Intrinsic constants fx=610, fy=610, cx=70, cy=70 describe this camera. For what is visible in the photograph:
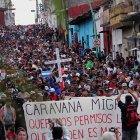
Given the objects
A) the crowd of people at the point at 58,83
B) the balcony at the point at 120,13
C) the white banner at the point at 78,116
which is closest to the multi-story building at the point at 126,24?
the balcony at the point at 120,13

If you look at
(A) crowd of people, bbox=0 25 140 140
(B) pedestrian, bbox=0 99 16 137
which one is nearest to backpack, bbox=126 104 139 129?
(A) crowd of people, bbox=0 25 140 140

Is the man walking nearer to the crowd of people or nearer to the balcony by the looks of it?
the crowd of people

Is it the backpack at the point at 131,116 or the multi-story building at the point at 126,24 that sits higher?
the multi-story building at the point at 126,24

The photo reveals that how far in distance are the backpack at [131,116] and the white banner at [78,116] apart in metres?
1.37

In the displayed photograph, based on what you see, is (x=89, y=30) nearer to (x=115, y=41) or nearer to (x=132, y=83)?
(x=115, y=41)

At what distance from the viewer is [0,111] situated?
10.1 metres

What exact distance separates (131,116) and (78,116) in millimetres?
1681

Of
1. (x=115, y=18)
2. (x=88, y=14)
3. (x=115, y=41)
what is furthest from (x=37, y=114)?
(x=88, y=14)

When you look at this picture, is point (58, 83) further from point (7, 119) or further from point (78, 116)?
point (7, 119)

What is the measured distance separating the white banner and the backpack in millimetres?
1374

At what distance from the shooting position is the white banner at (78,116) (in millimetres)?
11031

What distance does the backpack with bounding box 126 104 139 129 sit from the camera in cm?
969

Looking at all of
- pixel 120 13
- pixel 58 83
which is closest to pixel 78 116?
pixel 58 83

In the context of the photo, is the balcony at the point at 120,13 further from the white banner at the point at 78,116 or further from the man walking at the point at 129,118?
the man walking at the point at 129,118
